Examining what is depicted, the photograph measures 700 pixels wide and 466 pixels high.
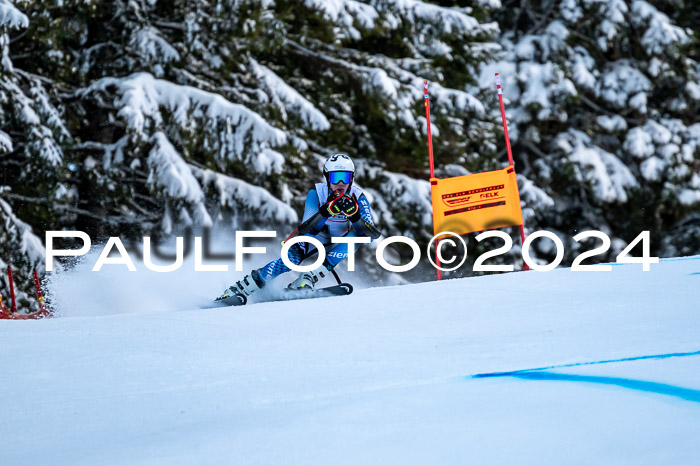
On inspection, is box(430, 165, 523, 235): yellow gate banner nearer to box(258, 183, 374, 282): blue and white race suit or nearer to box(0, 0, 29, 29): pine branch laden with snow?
box(258, 183, 374, 282): blue and white race suit

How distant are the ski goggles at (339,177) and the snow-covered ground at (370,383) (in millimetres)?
1458

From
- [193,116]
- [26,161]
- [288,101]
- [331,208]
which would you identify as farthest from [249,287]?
[288,101]

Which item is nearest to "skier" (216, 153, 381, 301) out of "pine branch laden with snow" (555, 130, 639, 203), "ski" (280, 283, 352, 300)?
"ski" (280, 283, 352, 300)

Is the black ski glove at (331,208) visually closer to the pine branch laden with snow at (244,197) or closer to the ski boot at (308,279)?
the ski boot at (308,279)

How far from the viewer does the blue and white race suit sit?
6438 mm

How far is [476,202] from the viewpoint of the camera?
7859mm

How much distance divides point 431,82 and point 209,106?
16.0ft

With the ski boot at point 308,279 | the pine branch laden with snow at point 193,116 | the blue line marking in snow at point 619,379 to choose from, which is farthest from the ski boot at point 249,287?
the pine branch laden with snow at point 193,116

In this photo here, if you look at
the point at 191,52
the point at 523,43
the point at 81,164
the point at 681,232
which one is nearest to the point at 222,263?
the point at 81,164

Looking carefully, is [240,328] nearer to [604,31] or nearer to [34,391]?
[34,391]

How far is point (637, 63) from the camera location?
58.4 feet

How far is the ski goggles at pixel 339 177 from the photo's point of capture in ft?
21.0

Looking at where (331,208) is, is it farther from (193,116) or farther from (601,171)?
(601,171)

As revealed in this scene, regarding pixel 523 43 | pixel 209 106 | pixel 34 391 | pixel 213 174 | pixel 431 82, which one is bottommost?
pixel 34 391
